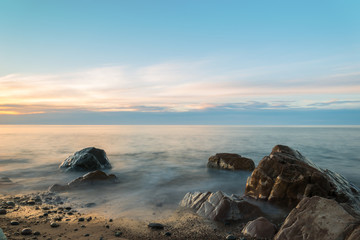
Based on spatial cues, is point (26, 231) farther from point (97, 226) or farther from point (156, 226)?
point (156, 226)

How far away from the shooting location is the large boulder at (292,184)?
7066 millimetres

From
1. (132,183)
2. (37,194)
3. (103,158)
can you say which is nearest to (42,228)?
(37,194)

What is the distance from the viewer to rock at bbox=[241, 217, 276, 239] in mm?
4965

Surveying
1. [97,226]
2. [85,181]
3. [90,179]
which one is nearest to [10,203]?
[85,181]

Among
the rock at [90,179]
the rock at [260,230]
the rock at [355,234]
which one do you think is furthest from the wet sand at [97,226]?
the rock at [90,179]

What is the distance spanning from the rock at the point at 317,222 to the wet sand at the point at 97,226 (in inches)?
45.3

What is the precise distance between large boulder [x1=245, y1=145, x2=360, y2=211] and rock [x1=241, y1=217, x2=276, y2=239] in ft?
7.29

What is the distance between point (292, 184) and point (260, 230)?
2646 mm

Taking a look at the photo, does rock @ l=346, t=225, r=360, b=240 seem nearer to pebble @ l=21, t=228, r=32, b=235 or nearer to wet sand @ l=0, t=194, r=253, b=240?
wet sand @ l=0, t=194, r=253, b=240

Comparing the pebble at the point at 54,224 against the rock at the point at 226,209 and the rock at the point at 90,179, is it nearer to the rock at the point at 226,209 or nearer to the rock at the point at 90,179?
the rock at the point at 226,209

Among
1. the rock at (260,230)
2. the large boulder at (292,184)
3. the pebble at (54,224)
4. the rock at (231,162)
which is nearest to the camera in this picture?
the rock at (260,230)

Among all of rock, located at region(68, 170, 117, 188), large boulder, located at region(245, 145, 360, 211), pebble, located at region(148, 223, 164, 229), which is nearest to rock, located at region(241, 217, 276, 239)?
pebble, located at region(148, 223, 164, 229)

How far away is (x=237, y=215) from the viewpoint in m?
6.01

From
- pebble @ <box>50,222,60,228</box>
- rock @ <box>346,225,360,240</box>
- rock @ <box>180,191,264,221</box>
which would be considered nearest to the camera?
rock @ <box>346,225,360,240</box>
